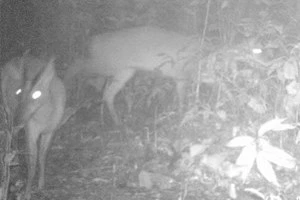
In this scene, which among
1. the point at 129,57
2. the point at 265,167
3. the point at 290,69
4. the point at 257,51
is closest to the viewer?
the point at 265,167

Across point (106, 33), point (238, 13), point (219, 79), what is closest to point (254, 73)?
point (219, 79)

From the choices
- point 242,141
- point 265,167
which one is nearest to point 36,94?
point 242,141

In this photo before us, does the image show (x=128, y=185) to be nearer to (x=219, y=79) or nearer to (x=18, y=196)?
(x=18, y=196)

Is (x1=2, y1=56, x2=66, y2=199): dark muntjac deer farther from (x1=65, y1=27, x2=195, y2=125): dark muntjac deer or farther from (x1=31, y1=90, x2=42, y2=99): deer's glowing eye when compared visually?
(x1=65, y1=27, x2=195, y2=125): dark muntjac deer

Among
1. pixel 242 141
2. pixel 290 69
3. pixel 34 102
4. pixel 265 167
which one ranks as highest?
pixel 290 69

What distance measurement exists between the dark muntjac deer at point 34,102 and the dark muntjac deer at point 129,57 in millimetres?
710

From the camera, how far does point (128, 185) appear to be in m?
2.79

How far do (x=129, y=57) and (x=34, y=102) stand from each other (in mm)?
1240

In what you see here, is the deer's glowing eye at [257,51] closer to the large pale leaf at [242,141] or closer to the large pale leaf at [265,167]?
the large pale leaf at [242,141]

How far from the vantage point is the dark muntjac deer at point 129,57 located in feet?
11.9

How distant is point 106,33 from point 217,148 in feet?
4.19

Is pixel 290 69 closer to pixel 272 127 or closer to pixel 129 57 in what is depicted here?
pixel 272 127

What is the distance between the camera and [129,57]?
148 inches

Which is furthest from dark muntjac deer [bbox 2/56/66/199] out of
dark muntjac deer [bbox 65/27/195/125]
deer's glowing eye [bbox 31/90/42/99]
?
dark muntjac deer [bbox 65/27/195/125]
